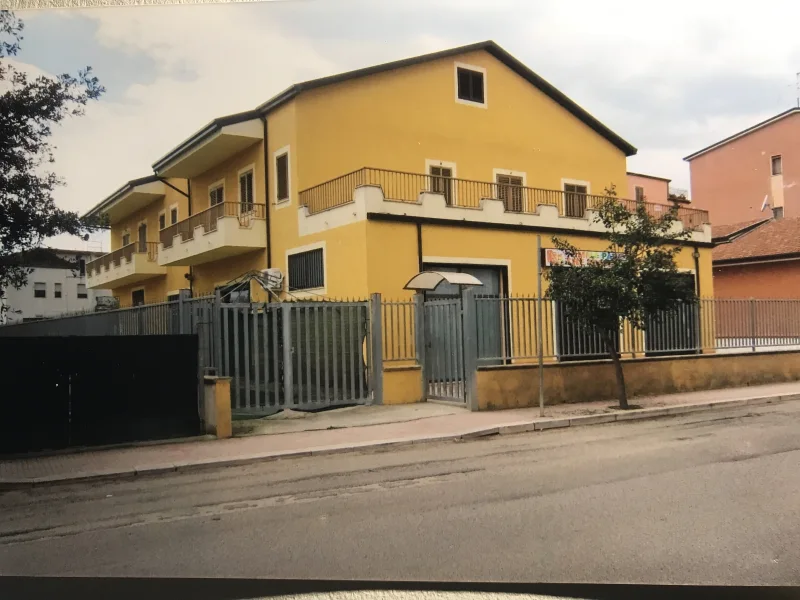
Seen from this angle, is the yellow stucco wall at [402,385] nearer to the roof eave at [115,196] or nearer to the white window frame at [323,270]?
the white window frame at [323,270]

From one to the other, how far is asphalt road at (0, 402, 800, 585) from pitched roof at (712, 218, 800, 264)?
3810 millimetres

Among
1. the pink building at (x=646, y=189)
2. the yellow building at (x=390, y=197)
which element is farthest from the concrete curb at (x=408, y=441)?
the pink building at (x=646, y=189)

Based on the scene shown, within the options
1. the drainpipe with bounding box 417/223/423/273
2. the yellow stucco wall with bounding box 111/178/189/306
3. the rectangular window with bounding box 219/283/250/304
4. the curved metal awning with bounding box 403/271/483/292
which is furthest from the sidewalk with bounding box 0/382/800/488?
the drainpipe with bounding box 417/223/423/273

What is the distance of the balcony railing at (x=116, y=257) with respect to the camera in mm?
6820

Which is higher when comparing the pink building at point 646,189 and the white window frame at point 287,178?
the white window frame at point 287,178

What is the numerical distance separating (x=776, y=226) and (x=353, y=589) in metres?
9.41

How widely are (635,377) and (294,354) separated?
264 inches

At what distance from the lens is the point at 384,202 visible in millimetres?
13844

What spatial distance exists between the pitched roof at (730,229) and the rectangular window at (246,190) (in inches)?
363

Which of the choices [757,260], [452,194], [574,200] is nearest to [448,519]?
[452,194]

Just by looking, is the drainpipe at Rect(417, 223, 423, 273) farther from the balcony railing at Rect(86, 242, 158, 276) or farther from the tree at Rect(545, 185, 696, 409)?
the balcony railing at Rect(86, 242, 158, 276)

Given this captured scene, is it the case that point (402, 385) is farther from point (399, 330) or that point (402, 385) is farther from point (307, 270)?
point (307, 270)

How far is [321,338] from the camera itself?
11.2 m

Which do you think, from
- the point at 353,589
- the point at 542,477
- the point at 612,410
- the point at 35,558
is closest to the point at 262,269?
the point at 612,410
